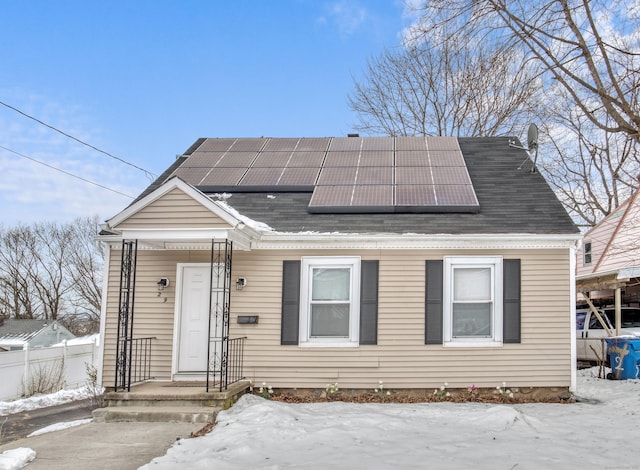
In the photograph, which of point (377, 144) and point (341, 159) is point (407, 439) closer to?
point (341, 159)

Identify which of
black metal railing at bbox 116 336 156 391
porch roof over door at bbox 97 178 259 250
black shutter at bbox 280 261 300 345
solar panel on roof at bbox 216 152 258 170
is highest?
solar panel on roof at bbox 216 152 258 170

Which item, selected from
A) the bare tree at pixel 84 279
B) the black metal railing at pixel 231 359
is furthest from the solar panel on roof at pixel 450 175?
the bare tree at pixel 84 279

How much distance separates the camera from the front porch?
7086 mm

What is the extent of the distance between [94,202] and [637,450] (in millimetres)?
31884

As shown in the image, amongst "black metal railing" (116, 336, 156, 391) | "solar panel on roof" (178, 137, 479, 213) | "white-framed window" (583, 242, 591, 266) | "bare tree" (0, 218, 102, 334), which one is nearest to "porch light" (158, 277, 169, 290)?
"black metal railing" (116, 336, 156, 391)

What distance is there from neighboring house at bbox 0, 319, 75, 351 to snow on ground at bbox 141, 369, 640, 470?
1854 cm

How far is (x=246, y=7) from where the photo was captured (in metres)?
14.9

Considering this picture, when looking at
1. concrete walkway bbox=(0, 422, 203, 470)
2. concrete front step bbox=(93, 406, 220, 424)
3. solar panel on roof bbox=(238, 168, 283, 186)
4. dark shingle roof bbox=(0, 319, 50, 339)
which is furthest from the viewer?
dark shingle roof bbox=(0, 319, 50, 339)

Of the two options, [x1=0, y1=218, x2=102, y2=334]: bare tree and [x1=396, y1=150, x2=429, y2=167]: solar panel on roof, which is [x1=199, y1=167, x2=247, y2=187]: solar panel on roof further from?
[x1=0, y1=218, x2=102, y2=334]: bare tree

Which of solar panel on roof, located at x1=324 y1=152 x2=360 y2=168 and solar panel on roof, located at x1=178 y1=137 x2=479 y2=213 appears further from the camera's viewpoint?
solar panel on roof, located at x1=324 y1=152 x2=360 y2=168

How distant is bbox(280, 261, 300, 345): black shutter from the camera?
878 cm

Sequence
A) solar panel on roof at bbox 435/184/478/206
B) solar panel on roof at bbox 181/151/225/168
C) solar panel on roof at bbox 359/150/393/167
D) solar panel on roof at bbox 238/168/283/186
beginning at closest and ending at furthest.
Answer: solar panel on roof at bbox 435/184/478/206, solar panel on roof at bbox 238/168/283/186, solar panel on roof at bbox 359/150/393/167, solar panel on roof at bbox 181/151/225/168

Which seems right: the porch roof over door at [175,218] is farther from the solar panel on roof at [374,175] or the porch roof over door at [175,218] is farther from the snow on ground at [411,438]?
the solar panel on roof at [374,175]

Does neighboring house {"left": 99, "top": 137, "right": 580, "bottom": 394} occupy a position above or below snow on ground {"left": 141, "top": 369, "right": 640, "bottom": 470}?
above
